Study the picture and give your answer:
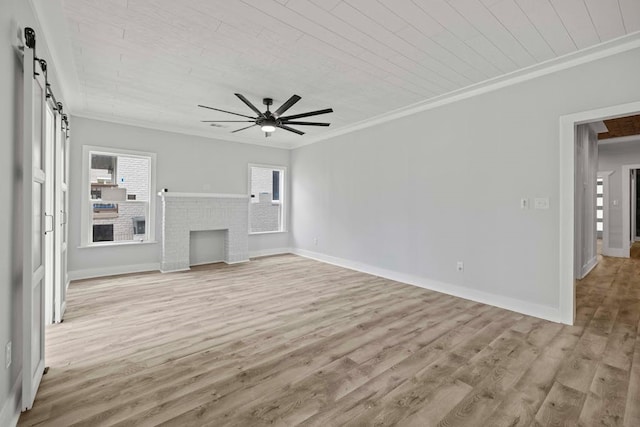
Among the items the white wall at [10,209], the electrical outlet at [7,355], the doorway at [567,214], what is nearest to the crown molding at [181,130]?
the white wall at [10,209]

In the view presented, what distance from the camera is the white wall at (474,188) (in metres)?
3.20

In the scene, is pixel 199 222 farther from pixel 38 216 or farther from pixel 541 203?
pixel 541 203

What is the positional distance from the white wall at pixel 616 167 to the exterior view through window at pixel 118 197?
34.2 feet

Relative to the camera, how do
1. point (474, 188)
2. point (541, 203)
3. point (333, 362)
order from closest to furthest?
point (333, 362)
point (541, 203)
point (474, 188)

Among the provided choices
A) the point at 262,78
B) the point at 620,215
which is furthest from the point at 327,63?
the point at 620,215

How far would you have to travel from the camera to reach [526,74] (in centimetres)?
335

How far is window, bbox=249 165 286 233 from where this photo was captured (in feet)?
23.0

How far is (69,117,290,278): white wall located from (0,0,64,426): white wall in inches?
141

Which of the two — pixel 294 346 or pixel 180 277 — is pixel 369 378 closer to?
pixel 294 346

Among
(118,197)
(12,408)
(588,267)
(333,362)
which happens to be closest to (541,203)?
(333,362)

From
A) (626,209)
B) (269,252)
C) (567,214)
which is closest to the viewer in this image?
(567,214)

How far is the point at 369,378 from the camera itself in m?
2.14

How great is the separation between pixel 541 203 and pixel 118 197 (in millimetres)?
6386

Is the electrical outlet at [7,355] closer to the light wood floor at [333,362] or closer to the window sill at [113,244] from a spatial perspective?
the light wood floor at [333,362]
